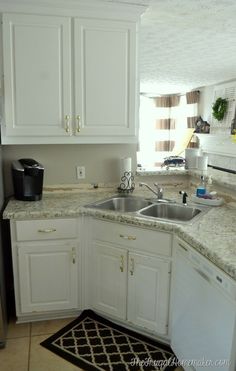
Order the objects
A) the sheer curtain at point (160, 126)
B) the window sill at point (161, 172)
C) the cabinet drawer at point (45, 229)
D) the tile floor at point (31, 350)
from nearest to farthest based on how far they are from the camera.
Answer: the tile floor at point (31, 350) → the cabinet drawer at point (45, 229) → the window sill at point (161, 172) → the sheer curtain at point (160, 126)

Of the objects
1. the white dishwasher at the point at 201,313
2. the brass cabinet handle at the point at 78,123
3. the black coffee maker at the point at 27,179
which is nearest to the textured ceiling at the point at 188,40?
Answer: the brass cabinet handle at the point at 78,123

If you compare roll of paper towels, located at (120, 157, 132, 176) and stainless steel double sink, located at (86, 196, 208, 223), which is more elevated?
roll of paper towels, located at (120, 157, 132, 176)

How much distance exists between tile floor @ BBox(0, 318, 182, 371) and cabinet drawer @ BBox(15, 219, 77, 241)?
2.20ft

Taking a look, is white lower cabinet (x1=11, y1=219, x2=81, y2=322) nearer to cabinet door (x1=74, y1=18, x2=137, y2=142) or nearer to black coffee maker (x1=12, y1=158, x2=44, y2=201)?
black coffee maker (x1=12, y1=158, x2=44, y2=201)

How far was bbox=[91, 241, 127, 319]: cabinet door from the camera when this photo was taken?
6.72 ft

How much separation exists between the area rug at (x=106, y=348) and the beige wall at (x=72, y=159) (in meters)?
1.16

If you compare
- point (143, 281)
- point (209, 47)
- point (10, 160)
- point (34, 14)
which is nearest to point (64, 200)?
point (10, 160)

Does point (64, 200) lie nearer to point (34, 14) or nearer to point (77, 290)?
point (77, 290)

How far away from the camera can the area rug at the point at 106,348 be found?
1842 millimetres

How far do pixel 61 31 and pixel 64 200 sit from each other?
48.5 inches

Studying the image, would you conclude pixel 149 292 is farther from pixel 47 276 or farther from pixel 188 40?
pixel 188 40

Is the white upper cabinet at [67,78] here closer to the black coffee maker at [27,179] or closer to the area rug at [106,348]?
the black coffee maker at [27,179]

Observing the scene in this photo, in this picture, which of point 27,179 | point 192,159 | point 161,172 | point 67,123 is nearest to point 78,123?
point 67,123

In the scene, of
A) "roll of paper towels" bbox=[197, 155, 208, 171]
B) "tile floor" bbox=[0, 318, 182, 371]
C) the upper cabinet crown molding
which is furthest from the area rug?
the upper cabinet crown molding
